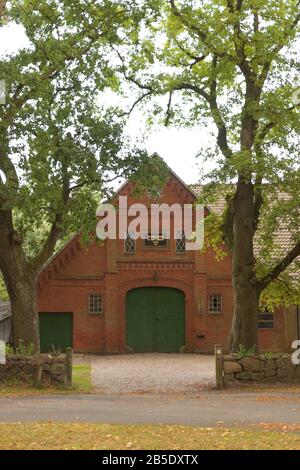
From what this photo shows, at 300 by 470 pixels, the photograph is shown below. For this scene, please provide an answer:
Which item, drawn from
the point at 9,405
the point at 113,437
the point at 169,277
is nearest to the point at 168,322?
the point at 169,277

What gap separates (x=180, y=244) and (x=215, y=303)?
3.61 meters

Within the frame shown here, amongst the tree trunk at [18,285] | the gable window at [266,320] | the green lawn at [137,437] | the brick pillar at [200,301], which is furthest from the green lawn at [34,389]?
the gable window at [266,320]

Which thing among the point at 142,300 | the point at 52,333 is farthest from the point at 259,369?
the point at 52,333

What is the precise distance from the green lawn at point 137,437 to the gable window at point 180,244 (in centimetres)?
2618

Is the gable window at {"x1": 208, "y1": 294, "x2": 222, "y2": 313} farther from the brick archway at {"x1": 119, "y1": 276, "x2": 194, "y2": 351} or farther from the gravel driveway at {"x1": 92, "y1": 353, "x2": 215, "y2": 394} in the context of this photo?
the gravel driveway at {"x1": 92, "y1": 353, "x2": 215, "y2": 394}

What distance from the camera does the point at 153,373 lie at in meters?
27.4

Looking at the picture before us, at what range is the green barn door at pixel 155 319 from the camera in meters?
37.6

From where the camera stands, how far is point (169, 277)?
38031 mm

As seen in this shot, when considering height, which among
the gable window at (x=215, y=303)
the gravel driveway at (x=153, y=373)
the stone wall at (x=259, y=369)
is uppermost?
the gable window at (x=215, y=303)

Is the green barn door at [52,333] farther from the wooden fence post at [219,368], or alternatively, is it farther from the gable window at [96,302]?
the wooden fence post at [219,368]

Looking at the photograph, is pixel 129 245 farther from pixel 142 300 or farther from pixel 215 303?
pixel 215 303

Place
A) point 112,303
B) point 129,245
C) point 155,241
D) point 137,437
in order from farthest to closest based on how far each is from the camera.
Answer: point 129,245, point 155,241, point 112,303, point 137,437
